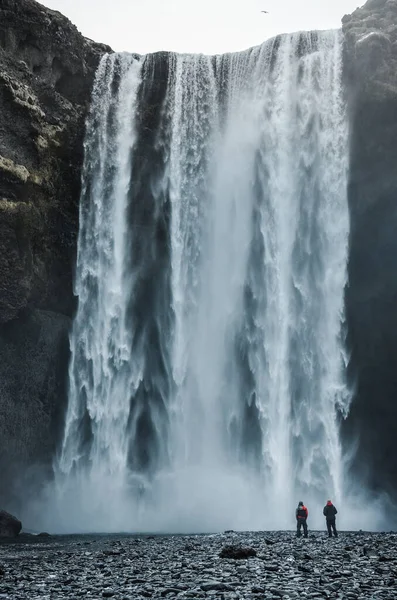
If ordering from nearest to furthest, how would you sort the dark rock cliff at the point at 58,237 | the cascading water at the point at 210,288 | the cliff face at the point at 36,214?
the cliff face at the point at 36,214, the cascading water at the point at 210,288, the dark rock cliff at the point at 58,237

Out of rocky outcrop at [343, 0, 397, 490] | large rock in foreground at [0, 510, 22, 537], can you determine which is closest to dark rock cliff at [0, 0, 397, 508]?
rocky outcrop at [343, 0, 397, 490]

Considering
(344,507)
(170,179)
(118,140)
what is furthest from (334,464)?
(118,140)

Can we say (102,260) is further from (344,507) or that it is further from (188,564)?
(188,564)

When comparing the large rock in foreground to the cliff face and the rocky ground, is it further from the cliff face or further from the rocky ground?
the rocky ground

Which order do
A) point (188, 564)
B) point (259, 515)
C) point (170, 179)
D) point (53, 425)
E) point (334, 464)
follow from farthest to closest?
point (170, 179)
point (53, 425)
point (334, 464)
point (259, 515)
point (188, 564)

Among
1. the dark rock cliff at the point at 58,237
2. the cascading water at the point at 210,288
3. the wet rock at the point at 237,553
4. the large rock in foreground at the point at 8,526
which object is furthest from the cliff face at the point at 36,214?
the wet rock at the point at 237,553

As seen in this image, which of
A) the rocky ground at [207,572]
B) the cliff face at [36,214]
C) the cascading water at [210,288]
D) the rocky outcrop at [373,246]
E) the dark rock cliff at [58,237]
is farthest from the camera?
the rocky outcrop at [373,246]

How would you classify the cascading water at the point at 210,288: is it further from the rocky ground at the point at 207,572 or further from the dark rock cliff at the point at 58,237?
the rocky ground at the point at 207,572
